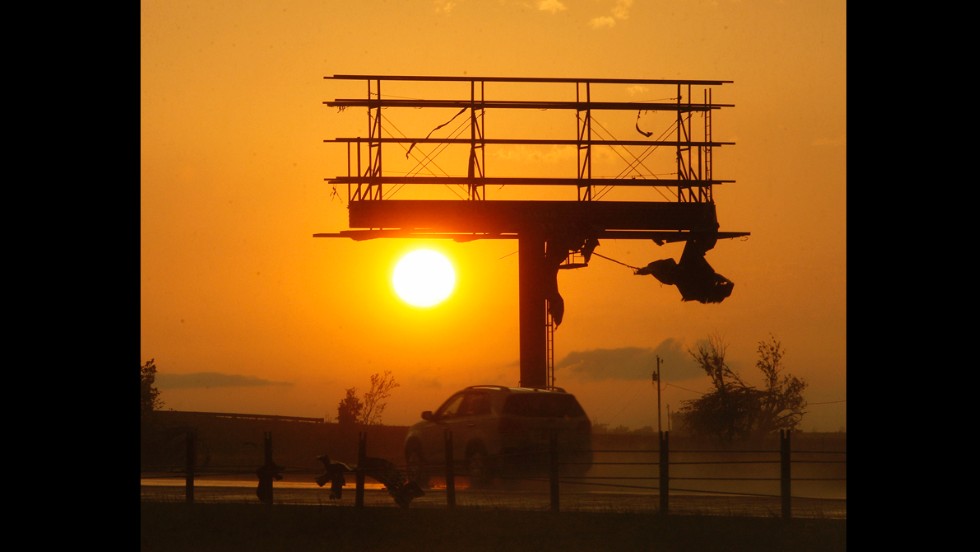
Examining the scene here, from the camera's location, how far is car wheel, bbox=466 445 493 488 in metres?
25.8

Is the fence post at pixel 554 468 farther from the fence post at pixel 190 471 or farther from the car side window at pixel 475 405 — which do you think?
the fence post at pixel 190 471

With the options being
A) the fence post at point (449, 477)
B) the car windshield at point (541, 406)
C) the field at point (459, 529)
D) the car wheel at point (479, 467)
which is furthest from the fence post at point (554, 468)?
the car wheel at point (479, 467)

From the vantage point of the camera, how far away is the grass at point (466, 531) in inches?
733

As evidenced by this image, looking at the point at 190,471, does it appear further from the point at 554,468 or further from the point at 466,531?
the point at 466,531

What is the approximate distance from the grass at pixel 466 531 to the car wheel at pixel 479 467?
327 cm

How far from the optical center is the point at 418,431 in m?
27.9

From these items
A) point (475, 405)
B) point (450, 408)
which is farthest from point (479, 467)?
point (450, 408)

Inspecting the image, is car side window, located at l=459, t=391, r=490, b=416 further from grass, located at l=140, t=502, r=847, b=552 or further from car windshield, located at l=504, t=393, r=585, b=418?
grass, located at l=140, t=502, r=847, b=552
